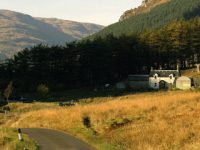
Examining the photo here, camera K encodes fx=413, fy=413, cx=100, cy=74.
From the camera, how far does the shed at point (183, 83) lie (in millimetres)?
102575

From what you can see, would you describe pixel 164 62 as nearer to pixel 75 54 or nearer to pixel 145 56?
pixel 145 56

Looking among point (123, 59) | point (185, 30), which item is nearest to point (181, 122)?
point (123, 59)

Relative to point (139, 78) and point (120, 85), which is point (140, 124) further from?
point (139, 78)

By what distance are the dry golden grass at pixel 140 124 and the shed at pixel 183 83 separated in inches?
2425

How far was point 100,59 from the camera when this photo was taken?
11956 centimetres

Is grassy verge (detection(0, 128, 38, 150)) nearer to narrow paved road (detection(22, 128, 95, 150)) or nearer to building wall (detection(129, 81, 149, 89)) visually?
narrow paved road (detection(22, 128, 95, 150))

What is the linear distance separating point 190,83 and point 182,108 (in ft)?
225

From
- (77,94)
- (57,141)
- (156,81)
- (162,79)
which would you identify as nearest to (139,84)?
(156,81)

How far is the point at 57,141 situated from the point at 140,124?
6.31m

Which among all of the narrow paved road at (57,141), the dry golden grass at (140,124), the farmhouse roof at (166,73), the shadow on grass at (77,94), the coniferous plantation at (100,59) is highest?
the coniferous plantation at (100,59)

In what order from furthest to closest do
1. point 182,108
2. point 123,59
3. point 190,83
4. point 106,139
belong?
point 123,59 → point 190,83 → point 182,108 → point 106,139

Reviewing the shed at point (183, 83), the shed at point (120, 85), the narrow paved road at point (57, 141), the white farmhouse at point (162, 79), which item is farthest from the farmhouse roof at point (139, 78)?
the narrow paved road at point (57, 141)

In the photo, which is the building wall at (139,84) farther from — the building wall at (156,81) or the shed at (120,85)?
the shed at (120,85)

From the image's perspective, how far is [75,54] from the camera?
390ft
